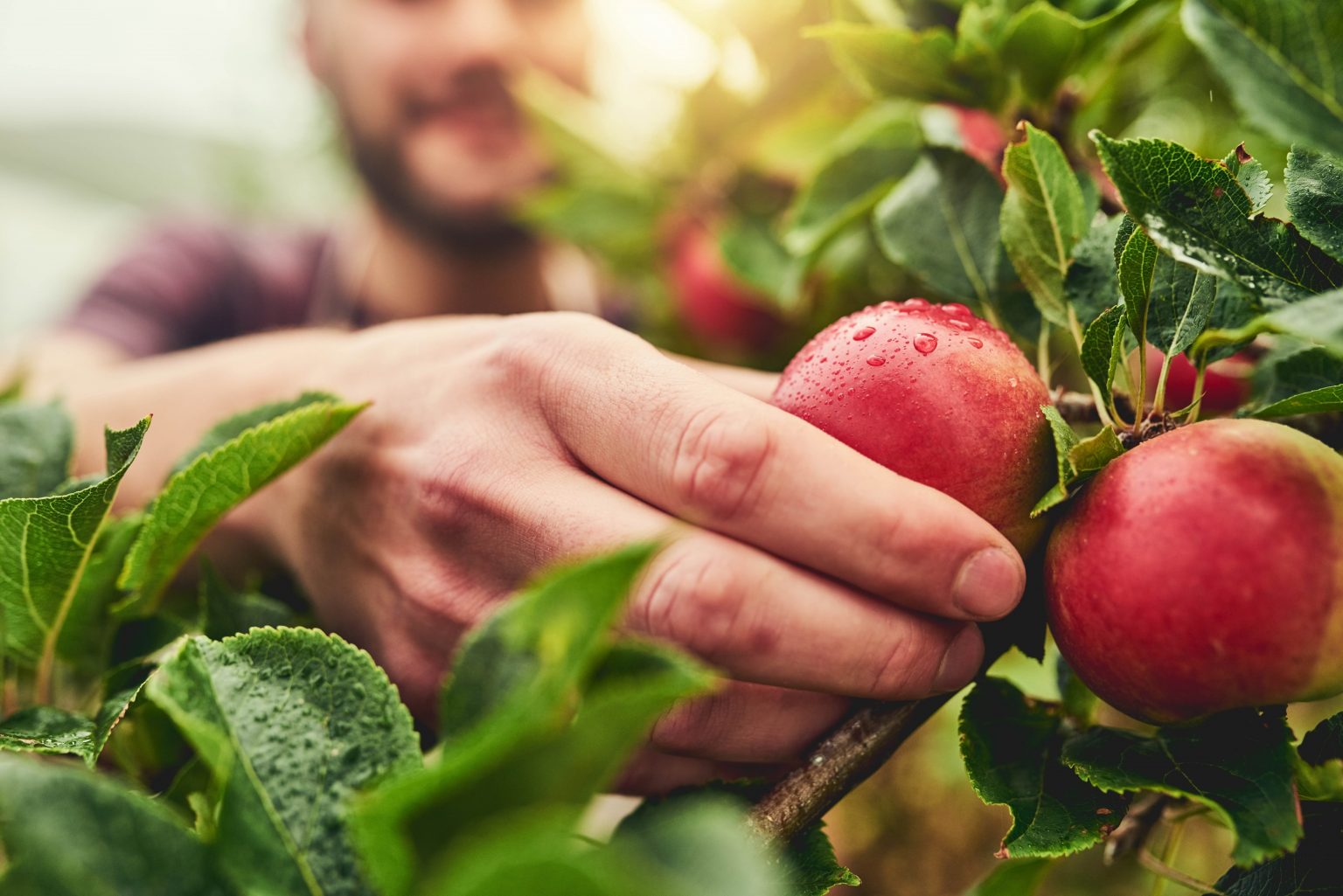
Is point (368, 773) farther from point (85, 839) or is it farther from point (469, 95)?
point (469, 95)

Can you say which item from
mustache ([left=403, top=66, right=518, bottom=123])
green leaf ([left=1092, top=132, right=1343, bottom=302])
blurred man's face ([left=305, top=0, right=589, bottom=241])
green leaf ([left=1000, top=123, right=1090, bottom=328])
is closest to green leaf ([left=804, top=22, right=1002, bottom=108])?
green leaf ([left=1000, top=123, right=1090, bottom=328])

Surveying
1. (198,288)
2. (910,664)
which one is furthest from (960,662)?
(198,288)

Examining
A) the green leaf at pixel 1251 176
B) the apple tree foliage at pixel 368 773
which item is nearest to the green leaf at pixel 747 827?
the apple tree foliage at pixel 368 773

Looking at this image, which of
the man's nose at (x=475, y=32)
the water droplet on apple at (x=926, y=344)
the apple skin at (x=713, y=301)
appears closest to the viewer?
the water droplet on apple at (x=926, y=344)

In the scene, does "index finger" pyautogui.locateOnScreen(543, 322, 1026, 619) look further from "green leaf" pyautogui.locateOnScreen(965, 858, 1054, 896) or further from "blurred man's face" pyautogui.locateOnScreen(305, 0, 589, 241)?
"blurred man's face" pyautogui.locateOnScreen(305, 0, 589, 241)

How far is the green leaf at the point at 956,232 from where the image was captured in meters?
0.54

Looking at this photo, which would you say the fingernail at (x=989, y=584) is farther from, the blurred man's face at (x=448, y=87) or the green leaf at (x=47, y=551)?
the blurred man's face at (x=448, y=87)

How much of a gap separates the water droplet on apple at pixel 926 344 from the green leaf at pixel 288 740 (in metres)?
0.28

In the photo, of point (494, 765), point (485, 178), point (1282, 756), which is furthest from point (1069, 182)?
point (485, 178)

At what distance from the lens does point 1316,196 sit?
1.23 feet

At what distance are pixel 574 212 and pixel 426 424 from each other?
2.31 feet

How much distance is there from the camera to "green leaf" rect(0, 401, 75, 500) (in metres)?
0.55

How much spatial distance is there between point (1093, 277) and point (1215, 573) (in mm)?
182

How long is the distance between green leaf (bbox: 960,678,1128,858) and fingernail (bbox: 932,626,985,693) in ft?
0.05
